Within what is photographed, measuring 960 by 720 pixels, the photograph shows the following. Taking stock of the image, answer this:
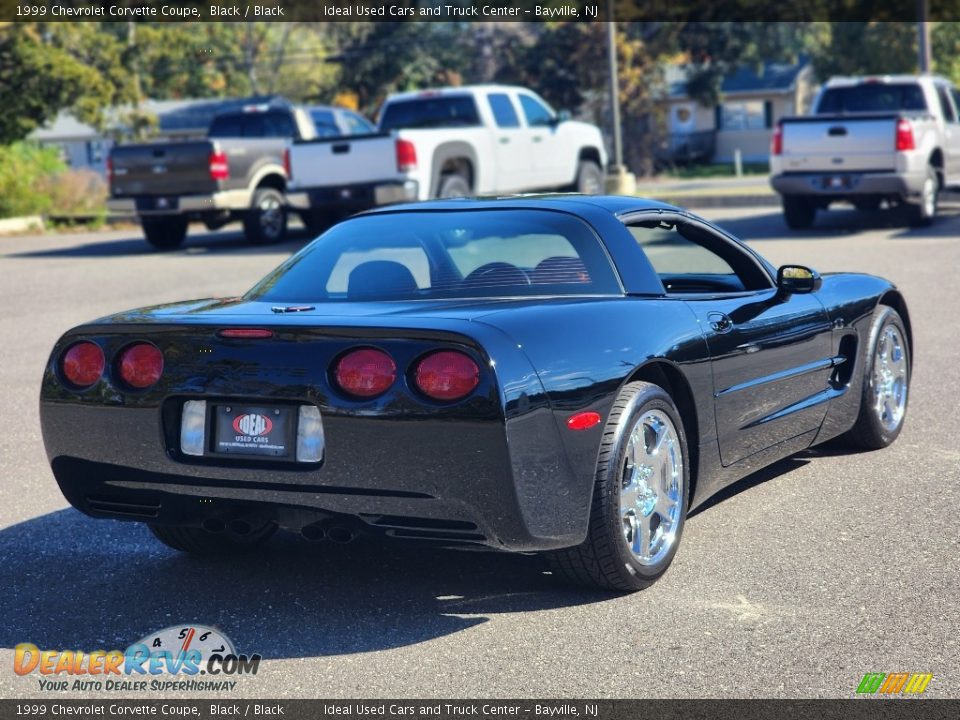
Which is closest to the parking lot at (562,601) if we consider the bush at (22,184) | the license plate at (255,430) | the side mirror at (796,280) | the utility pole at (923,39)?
the license plate at (255,430)

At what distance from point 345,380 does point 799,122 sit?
15.9 meters

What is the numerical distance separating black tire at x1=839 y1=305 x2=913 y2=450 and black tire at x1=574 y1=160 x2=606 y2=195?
15.5 metres

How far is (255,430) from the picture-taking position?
4559mm

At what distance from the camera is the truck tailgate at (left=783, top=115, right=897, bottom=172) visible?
1877 centimetres

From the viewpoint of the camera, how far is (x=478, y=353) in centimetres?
433

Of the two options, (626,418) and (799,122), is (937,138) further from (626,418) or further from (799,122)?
(626,418)

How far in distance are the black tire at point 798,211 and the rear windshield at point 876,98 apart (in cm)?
155

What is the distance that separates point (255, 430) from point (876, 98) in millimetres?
17905

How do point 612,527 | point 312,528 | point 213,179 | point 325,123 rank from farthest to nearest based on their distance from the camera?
point 325,123
point 213,179
point 612,527
point 312,528

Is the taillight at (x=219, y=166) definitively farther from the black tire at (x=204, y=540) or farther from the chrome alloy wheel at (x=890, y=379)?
the black tire at (x=204, y=540)

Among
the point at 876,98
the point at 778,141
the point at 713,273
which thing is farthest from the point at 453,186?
the point at 713,273

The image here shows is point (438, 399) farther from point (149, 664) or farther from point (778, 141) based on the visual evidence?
point (778, 141)

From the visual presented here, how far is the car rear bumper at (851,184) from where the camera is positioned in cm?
1873

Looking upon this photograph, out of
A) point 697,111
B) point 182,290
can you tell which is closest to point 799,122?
point 182,290
